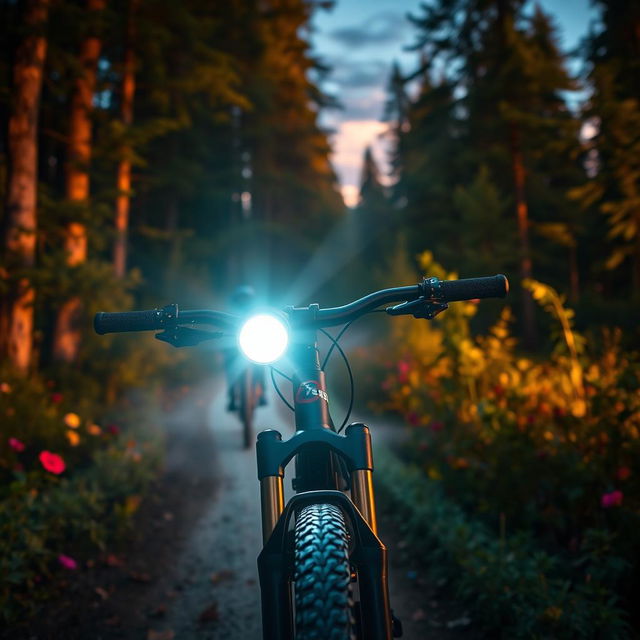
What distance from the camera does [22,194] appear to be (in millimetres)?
7590

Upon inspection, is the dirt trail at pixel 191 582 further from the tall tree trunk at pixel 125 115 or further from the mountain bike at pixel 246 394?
the tall tree trunk at pixel 125 115

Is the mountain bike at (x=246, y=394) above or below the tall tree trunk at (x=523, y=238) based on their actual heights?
below

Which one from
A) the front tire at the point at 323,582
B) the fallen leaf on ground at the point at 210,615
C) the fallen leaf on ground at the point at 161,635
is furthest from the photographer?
the fallen leaf on ground at the point at 210,615

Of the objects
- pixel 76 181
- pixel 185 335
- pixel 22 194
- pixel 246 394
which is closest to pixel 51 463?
pixel 185 335

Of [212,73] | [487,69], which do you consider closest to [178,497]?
[212,73]

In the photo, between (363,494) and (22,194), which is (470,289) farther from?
(22,194)

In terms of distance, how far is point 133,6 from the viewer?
456 inches

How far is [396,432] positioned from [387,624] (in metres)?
7.00

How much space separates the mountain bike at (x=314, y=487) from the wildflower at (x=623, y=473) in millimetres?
2170

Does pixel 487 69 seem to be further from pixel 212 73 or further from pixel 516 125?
pixel 212 73

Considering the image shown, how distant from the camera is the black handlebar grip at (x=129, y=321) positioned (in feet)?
7.49

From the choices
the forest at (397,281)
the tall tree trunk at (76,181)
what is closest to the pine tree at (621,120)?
the forest at (397,281)

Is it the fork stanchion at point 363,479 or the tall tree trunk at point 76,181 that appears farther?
the tall tree trunk at point 76,181

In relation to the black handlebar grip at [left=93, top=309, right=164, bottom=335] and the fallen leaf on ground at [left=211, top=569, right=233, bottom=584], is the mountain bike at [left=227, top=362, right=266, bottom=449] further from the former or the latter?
the black handlebar grip at [left=93, top=309, right=164, bottom=335]
